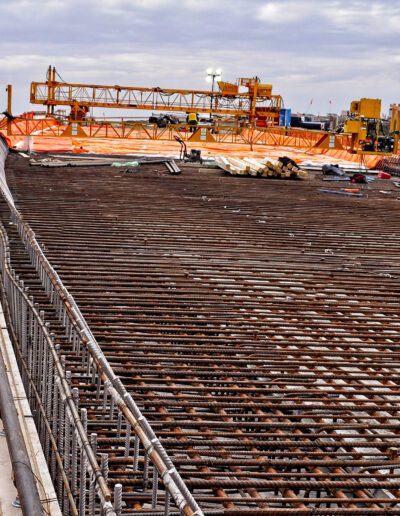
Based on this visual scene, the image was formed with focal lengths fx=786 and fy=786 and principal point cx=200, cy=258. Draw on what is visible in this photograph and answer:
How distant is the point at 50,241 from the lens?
12.3 meters

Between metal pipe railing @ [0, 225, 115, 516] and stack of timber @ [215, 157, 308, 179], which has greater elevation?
stack of timber @ [215, 157, 308, 179]

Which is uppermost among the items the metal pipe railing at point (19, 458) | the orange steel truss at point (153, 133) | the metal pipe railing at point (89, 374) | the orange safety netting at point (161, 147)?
the orange steel truss at point (153, 133)

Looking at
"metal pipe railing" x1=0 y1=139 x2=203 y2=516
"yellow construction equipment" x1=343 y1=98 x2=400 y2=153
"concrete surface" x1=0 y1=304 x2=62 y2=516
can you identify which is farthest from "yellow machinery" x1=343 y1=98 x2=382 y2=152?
"concrete surface" x1=0 y1=304 x2=62 y2=516

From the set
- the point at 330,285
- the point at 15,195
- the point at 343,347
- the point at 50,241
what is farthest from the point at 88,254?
the point at 15,195

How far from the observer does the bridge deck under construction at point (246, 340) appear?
5652mm

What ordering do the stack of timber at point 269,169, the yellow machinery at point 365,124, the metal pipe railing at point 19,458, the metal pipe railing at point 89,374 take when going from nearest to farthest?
1. the metal pipe railing at point 89,374
2. the metal pipe railing at point 19,458
3. the stack of timber at point 269,169
4. the yellow machinery at point 365,124

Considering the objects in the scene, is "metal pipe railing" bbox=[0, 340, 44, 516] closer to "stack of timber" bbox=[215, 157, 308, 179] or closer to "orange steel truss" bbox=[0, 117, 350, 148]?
"stack of timber" bbox=[215, 157, 308, 179]

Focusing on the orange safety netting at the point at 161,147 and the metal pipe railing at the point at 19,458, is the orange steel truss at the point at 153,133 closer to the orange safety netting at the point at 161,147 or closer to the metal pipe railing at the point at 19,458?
the orange safety netting at the point at 161,147

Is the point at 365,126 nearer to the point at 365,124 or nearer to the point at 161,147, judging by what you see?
the point at 365,124

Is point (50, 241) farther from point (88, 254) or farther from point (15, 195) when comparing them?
point (15, 195)

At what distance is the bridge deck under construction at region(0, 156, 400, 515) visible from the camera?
5.65 m

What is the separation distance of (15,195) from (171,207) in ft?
11.0

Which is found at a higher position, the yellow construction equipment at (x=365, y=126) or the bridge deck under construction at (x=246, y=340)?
the yellow construction equipment at (x=365, y=126)

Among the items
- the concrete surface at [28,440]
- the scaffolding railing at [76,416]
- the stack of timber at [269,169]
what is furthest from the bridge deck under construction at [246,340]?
the stack of timber at [269,169]
